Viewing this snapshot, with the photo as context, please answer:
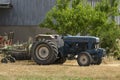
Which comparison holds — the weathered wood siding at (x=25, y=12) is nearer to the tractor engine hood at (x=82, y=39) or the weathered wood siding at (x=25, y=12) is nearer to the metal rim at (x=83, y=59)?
the tractor engine hood at (x=82, y=39)

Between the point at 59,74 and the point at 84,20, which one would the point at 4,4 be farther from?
the point at 59,74

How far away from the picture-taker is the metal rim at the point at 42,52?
2092cm

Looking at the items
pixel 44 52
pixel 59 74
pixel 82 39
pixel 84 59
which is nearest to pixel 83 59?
pixel 84 59

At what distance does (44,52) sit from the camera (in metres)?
21.1

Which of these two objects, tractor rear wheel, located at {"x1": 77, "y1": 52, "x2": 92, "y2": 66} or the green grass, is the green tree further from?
the green grass

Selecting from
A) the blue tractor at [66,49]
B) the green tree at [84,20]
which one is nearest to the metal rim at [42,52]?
the blue tractor at [66,49]

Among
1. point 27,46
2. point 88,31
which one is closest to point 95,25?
point 88,31

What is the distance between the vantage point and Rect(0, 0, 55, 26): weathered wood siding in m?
32.6

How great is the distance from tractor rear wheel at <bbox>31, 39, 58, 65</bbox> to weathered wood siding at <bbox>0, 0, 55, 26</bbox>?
37.4 feet

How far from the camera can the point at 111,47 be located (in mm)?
28078

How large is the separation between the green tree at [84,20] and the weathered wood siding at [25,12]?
482cm

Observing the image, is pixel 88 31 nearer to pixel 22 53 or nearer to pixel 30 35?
pixel 22 53

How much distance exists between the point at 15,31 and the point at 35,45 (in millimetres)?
12322

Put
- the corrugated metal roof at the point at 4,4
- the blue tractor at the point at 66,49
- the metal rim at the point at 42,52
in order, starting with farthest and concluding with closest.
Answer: the corrugated metal roof at the point at 4,4 → the metal rim at the point at 42,52 → the blue tractor at the point at 66,49
